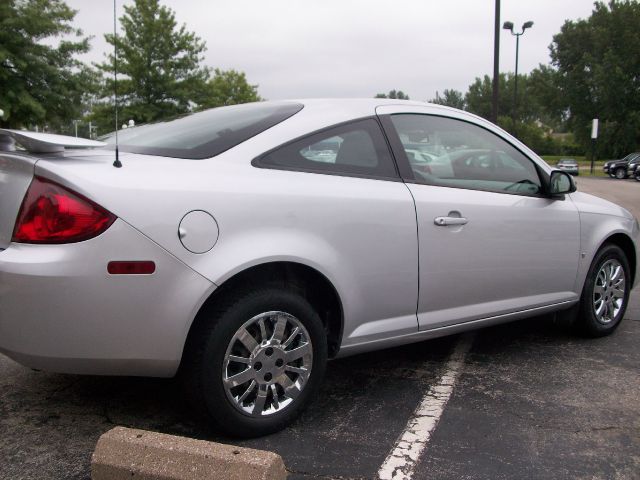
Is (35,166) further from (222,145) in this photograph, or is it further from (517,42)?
(517,42)

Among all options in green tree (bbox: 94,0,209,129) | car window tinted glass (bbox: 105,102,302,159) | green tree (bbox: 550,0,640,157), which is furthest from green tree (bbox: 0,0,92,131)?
green tree (bbox: 550,0,640,157)

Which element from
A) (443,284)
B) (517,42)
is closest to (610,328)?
(443,284)

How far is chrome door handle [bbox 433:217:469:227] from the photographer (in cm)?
327

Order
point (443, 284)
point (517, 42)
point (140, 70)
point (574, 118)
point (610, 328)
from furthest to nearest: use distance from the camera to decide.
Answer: point (574, 118) → point (517, 42) → point (140, 70) → point (610, 328) → point (443, 284)

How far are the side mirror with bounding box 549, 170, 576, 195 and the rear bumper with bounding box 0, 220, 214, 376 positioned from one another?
2424 mm

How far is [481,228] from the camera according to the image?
347 centimetres

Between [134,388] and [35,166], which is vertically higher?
[35,166]

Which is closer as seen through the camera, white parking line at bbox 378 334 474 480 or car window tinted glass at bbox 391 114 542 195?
white parking line at bbox 378 334 474 480

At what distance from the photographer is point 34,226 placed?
2418 millimetres

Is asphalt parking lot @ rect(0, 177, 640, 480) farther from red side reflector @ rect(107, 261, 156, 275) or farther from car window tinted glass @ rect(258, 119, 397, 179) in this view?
car window tinted glass @ rect(258, 119, 397, 179)

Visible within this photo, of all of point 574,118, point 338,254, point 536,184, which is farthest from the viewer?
point 574,118

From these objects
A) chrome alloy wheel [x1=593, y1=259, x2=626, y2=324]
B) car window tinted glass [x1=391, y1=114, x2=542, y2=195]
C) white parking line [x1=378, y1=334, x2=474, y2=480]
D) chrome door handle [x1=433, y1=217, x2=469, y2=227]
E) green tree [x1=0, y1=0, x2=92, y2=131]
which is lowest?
white parking line [x1=378, y1=334, x2=474, y2=480]

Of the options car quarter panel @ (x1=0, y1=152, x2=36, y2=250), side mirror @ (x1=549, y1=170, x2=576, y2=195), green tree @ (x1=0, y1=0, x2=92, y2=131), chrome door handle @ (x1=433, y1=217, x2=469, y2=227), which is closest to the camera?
car quarter panel @ (x1=0, y1=152, x2=36, y2=250)

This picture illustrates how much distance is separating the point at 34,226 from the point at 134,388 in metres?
1.28
